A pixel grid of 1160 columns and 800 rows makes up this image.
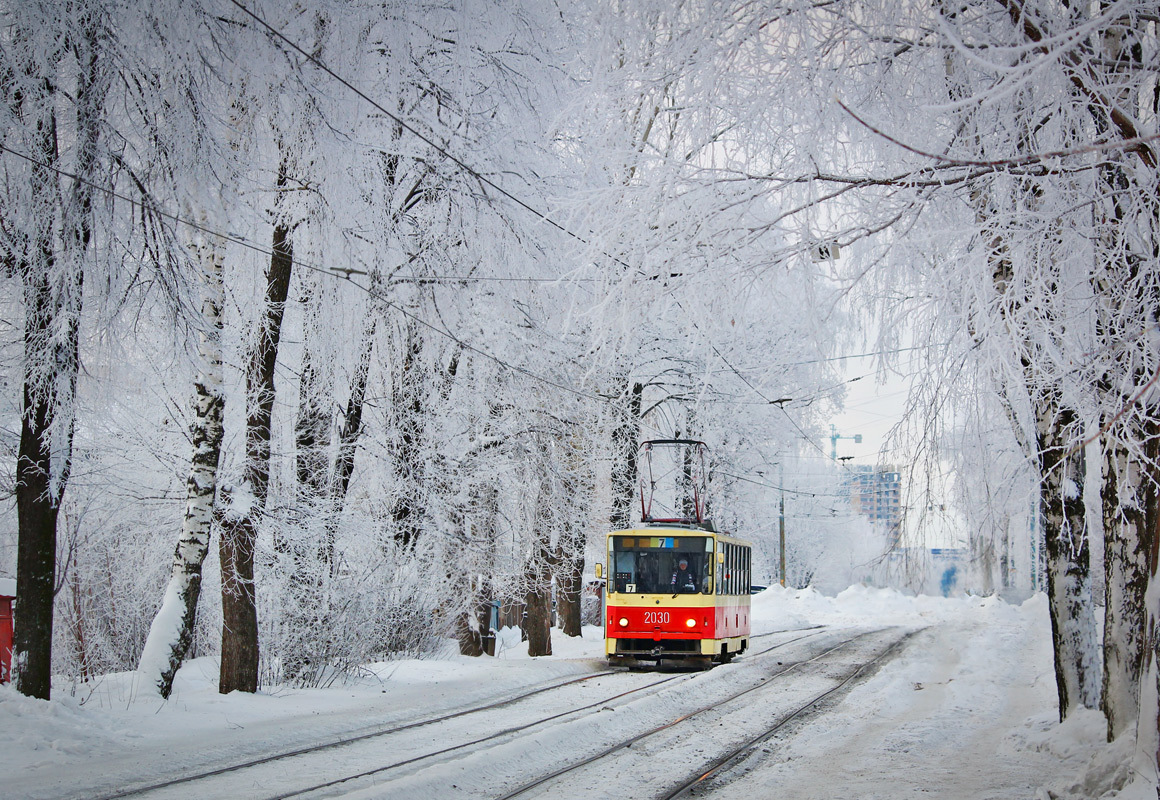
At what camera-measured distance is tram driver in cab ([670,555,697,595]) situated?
724 inches

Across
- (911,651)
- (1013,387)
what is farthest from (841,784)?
(911,651)

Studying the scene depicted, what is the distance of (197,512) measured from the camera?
11.4 m

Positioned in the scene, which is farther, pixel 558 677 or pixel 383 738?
→ pixel 558 677

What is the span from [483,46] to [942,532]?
31.1 feet

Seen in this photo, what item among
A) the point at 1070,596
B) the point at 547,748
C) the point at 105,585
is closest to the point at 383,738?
the point at 547,748

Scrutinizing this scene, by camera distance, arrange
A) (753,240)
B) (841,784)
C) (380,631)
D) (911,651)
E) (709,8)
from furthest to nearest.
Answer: (911,651) → (380,631) → (841,784) → (753,240) → (709,8)

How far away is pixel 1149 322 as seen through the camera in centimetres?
536

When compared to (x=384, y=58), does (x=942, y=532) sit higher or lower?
lower

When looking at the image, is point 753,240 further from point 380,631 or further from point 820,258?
point 380,631

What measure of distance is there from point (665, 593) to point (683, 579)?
431mm

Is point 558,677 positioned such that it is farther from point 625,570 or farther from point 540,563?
point 540,563

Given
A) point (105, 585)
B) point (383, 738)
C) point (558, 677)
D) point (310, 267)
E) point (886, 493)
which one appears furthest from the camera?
point (105, 585)

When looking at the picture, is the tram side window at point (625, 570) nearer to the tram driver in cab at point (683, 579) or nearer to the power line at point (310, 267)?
the tram driver in cab at point (683, 579)

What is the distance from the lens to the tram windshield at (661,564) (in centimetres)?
1845
